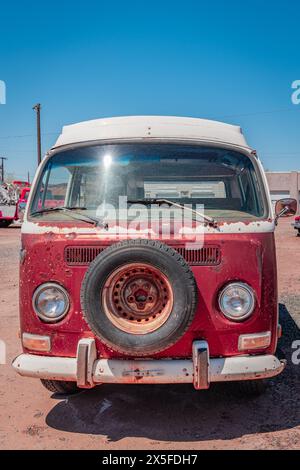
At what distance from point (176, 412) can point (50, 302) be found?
1355mm

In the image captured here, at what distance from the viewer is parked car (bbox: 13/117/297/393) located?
9.74 feet

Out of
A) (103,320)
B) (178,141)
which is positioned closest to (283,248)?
(178,141)

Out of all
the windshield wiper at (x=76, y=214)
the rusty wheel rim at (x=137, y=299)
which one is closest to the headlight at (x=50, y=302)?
the rusty wheel rim at (x=137, y=299)

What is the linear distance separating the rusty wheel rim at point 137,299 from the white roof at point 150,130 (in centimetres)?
137

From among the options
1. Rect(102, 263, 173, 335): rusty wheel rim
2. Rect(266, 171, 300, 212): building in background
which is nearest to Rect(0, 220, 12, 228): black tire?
Rect(102, 263, 173, 335): rusty wheel rim

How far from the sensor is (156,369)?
309 cm

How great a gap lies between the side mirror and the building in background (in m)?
44.1

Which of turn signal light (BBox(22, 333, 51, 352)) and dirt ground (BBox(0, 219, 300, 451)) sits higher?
turn signal light (BBox(22, 333, 51, 352))

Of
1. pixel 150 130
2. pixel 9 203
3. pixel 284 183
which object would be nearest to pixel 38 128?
pixel 9 203

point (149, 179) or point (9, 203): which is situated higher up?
point (9, 203)

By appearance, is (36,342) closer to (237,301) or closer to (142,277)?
(142,277)

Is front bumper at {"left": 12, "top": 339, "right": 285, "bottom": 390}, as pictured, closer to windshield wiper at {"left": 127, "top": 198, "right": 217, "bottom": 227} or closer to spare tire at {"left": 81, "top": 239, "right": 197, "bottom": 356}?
spare tire at {"left": 81, "top": 239, "right": 197, "bottom": 356}

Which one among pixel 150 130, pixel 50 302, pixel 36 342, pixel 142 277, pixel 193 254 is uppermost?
pixel 150 130

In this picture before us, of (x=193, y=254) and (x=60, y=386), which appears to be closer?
(x=193, y=254)
